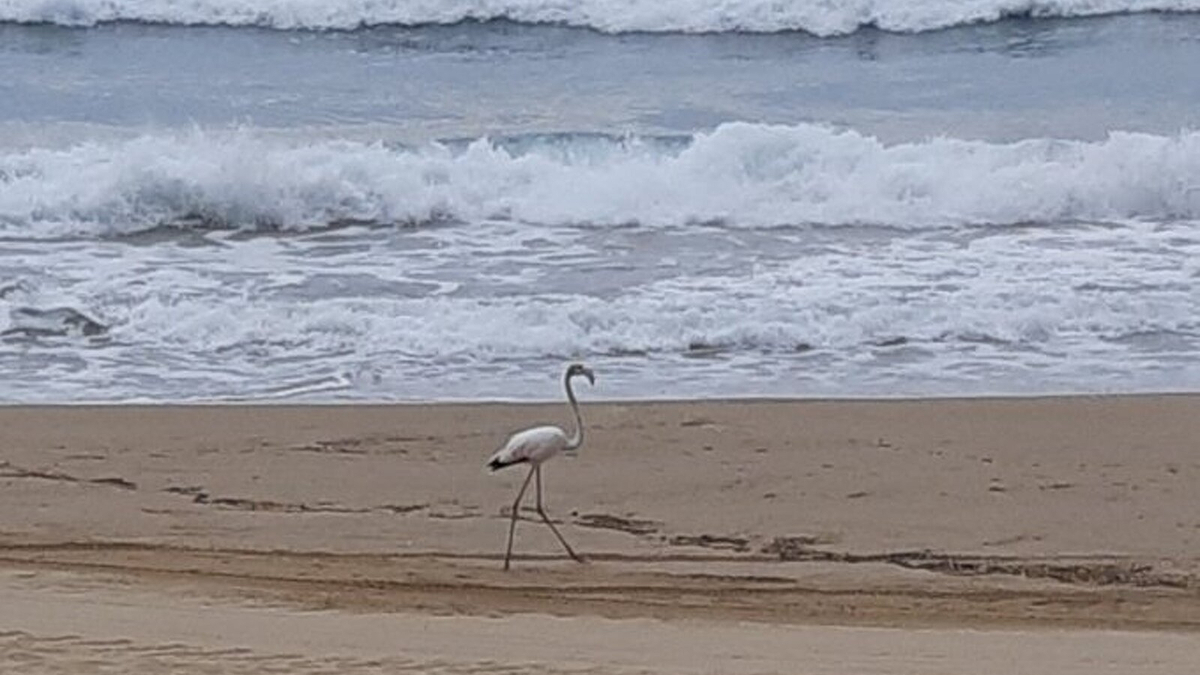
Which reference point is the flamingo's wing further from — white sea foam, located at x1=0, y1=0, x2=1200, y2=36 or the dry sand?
white sea foam, located at x1=0, y1=0, x2=1200, y2=36

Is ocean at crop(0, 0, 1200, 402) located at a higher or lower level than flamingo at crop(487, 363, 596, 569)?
lower

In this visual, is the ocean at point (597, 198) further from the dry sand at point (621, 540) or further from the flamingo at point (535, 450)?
the flamingo at point (535, 450)

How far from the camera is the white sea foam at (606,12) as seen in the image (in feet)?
78.4

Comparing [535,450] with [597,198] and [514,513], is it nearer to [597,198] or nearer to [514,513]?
[514,513]

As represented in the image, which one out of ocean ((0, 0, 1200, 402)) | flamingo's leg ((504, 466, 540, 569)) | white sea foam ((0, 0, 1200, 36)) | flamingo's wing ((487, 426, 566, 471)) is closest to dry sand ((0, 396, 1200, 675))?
flamingo's leg ((504, 466, 540, 569))

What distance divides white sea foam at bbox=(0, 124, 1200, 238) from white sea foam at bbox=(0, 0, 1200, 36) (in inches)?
294

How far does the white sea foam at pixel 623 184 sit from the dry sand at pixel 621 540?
5.14 m

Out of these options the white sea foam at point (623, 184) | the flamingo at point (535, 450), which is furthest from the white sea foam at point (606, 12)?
the flamingo at point (535, 450)

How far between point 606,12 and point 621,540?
55.9 ft

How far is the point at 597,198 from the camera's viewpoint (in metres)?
15.1

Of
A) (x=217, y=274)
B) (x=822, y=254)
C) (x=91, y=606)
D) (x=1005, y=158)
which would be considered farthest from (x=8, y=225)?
(x=91, y=606)

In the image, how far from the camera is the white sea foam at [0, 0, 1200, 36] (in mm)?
23906

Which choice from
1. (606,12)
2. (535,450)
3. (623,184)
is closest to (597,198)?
(623,184)

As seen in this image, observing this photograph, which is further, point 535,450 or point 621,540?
point 621,540
